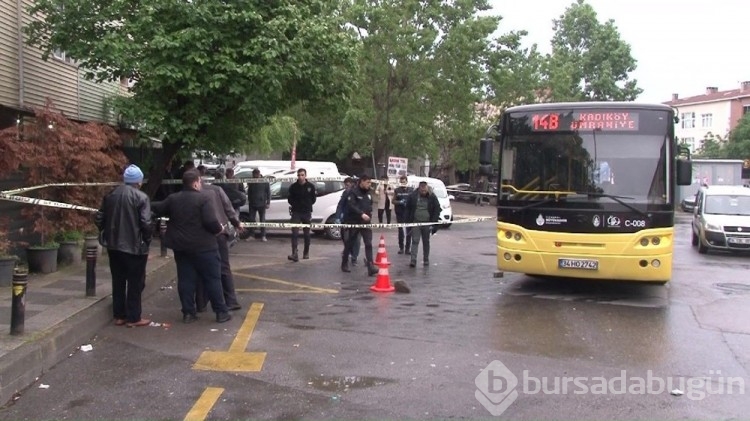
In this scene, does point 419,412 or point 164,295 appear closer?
point 419,412

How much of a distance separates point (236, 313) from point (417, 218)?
568 cm

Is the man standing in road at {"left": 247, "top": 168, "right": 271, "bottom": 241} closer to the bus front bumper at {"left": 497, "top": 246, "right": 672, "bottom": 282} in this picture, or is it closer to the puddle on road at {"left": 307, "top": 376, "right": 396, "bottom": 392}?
the bus front bumper at {"left": 497, "top": 246, "right": 672, "bottom": 282}

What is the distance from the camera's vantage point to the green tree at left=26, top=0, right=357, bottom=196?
9.95 m

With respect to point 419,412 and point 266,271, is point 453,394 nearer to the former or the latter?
point 419,412

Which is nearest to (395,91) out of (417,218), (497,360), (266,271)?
(417,218)

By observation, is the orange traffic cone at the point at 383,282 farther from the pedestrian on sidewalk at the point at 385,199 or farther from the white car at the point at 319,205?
the pedestrian on sidewalk at the point at 385,199

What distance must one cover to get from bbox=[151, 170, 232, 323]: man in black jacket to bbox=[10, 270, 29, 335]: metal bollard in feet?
5.63

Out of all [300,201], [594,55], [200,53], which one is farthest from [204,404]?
[594,55]

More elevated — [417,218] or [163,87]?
[163,87]

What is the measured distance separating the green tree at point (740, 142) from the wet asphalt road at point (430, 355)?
49.8 m

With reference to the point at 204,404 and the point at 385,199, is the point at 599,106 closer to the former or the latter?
the point at 204,404

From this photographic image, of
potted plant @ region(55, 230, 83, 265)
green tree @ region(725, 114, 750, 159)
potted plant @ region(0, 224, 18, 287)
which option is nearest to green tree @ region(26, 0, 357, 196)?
potted plant @ region(55, 230, 83, 265)

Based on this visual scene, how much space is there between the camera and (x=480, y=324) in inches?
311

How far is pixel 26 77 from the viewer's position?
1188cm
